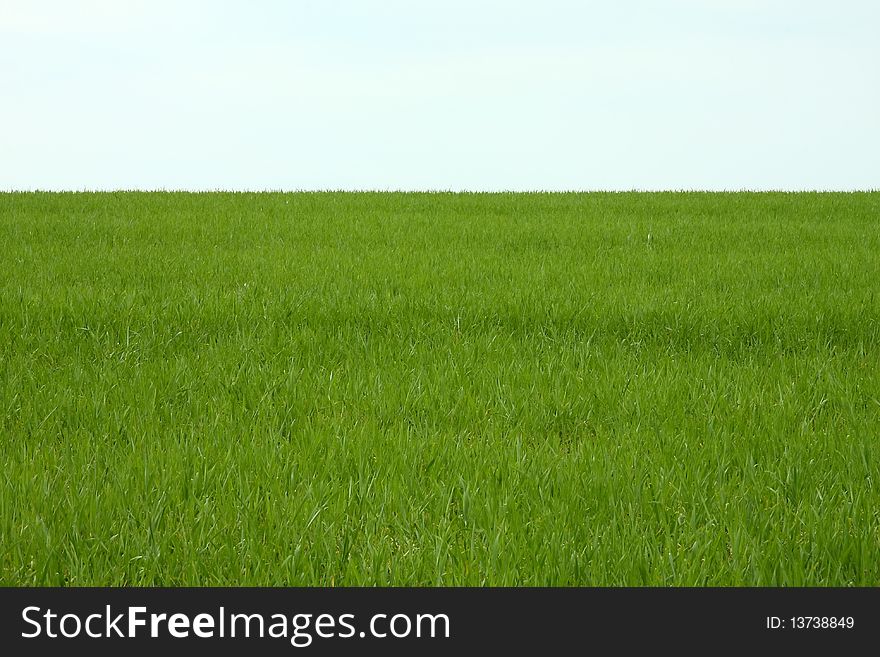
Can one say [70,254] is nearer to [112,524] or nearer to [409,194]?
[112,524]

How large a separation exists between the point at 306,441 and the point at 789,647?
1.96m

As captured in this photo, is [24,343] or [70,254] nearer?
[24,343]

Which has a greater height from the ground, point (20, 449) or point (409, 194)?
point (409, 194)

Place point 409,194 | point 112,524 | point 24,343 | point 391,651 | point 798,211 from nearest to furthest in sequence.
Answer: point 391,651
point 112,524
point 24,343
point 798,211
point 409,194

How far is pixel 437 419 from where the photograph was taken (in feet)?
11.6

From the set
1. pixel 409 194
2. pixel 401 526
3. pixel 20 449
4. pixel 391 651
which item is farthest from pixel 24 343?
pixel 409 194

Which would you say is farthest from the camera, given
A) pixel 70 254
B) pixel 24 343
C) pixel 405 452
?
pixel 70 254

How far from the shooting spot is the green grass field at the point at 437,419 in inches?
90.1

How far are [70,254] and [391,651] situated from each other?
24.4 feet

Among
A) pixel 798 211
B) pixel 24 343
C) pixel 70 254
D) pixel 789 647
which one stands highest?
pixel 798 211

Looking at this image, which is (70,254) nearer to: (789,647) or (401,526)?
(401,526)

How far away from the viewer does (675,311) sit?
5.60m

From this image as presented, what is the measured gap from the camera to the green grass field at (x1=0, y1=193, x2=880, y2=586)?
2.29m

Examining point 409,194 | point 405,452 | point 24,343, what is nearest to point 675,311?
point 405,452
